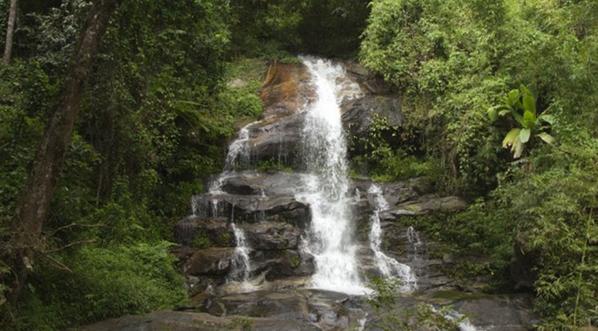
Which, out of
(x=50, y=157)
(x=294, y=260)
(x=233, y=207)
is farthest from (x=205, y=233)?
(x=50, y=157)

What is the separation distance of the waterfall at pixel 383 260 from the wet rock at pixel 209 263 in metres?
3.38

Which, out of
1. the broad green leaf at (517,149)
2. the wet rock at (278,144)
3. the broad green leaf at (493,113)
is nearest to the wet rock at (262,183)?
the wet rock at (278,144)

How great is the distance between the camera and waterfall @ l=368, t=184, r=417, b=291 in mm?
11768

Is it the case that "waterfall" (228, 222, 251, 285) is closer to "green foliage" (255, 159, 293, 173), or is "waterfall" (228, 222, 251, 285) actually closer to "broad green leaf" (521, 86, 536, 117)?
"green foliage" (255, 159, 293, 173)

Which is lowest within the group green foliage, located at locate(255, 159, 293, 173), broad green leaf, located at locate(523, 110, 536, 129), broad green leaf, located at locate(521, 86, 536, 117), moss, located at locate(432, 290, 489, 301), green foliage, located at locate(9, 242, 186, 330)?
moss, located at locate(432, 290, 489, 301)

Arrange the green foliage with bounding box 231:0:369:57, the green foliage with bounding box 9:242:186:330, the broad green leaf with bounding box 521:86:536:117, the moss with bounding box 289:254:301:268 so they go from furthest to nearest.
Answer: the green foliage with bounding box 231:0:369:57 < the moss with bounding box 289:254:301:268 < the broad green leaf with bounding box 521:86:536:117 < the green foliage with bounding box 9:242:186:330

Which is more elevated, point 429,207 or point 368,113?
point 368,113

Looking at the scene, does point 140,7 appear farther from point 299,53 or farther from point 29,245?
point 299,53

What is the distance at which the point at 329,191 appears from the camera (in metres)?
14.7

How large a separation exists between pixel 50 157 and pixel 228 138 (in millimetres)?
10478

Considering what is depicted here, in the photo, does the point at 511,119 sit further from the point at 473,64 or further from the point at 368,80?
A: the point at 368,80

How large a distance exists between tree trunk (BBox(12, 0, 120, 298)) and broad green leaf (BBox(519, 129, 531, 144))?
8.80 m

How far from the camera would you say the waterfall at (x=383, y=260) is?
463 inches

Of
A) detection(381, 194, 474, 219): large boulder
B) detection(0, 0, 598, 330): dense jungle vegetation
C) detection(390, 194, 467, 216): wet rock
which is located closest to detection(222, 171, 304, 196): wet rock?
detection(0, 0, 598, 330): dense jungle vegetation
